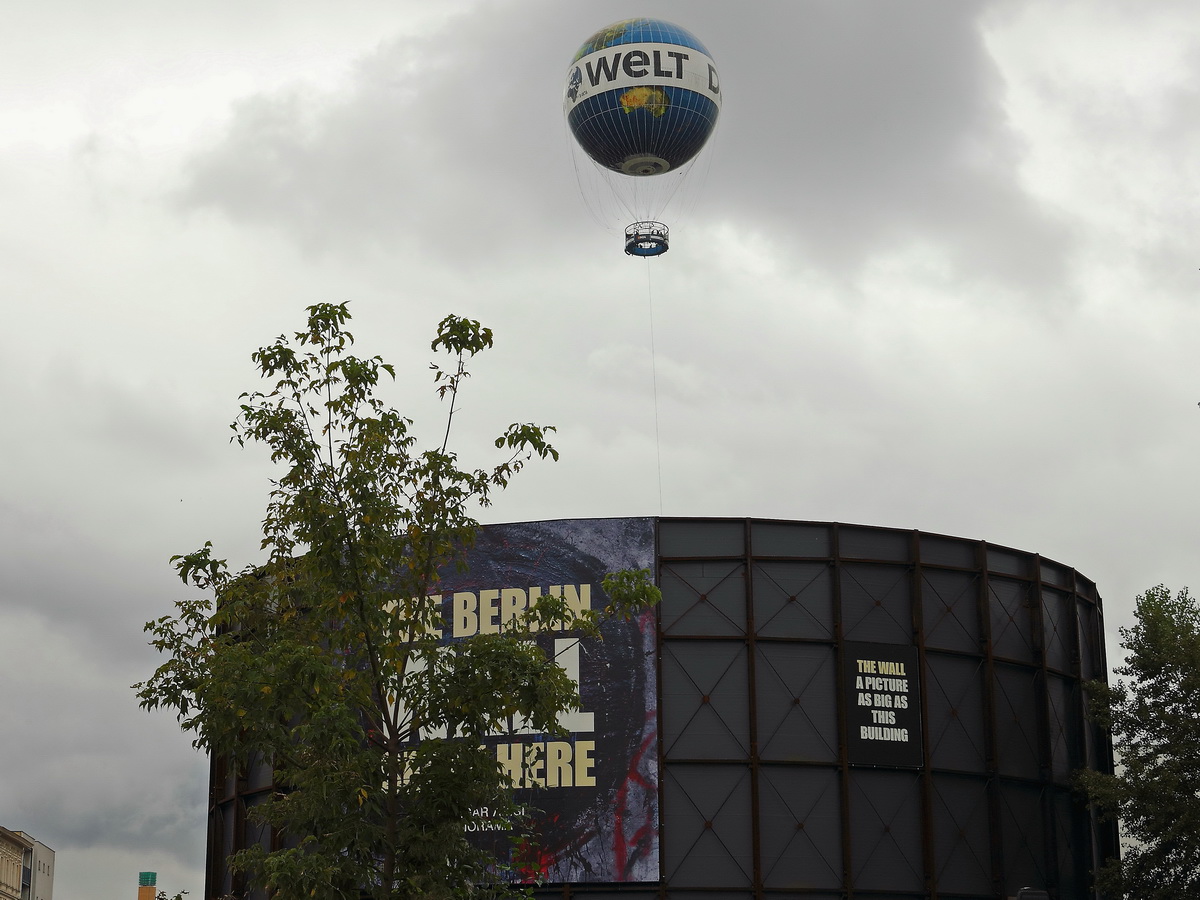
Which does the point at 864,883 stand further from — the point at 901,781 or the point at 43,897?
the point at 43,897

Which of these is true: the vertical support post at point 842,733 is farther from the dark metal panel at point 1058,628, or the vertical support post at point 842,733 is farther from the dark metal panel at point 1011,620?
the dark metal panel at point 1058,628

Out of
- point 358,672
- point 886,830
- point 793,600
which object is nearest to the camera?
point 358,672

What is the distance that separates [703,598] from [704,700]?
Result: 2811 mm

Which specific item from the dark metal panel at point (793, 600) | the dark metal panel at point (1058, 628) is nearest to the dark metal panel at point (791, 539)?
the dark metal panel at point (793, 600)

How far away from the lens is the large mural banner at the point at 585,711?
38.5 m

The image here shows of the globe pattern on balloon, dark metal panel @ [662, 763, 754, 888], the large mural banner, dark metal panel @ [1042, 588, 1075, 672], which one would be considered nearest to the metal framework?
dark metal panel @ [662, 763, 754, 888]

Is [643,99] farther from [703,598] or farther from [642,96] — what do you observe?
[703,598]

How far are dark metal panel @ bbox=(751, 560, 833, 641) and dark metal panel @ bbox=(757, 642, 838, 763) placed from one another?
0.43 metres

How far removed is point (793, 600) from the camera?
41000mm

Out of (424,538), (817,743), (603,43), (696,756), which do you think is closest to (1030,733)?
(817,743)

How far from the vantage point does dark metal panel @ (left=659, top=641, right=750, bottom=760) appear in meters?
39.5

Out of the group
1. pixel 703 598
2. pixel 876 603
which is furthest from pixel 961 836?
pixel 703 598

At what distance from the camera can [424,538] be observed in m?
20.6

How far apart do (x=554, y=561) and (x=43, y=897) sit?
135386mm
